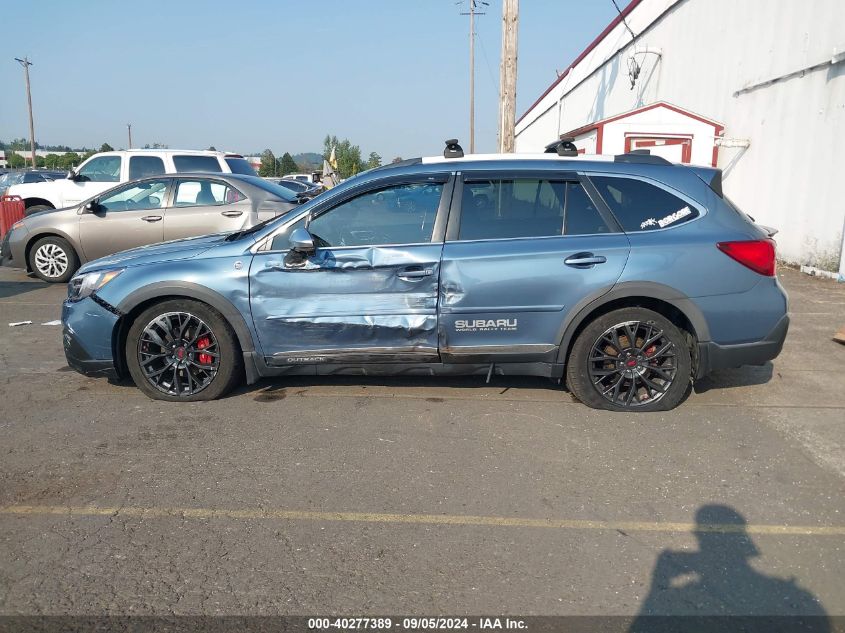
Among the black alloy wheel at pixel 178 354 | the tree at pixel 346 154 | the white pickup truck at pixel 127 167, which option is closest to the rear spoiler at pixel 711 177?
the black alloy wheel at pixel 178 354

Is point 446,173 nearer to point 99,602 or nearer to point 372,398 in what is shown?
point 372,398

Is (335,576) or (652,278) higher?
(652,278)

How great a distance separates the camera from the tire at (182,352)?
4.88m

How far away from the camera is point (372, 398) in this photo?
5.14 metres

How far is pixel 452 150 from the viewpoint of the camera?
16.9 ft

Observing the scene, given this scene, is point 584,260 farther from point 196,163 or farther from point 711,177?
point 196,163

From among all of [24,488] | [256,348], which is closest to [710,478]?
[256,348]

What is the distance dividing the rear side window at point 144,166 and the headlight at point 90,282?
8099mm

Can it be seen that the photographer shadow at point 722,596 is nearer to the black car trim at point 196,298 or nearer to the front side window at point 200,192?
the black car trim at point 196,298

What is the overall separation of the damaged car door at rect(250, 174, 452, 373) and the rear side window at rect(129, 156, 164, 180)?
349 inches

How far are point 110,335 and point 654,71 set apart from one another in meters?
18.2

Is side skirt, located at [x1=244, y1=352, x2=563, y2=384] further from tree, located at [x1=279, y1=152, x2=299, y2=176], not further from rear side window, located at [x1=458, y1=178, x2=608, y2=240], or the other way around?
tree, located at [x1=279, y1=152, x2=299, y2=176]

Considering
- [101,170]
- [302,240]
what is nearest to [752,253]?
[302,240]

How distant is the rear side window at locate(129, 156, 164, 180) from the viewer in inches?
490
